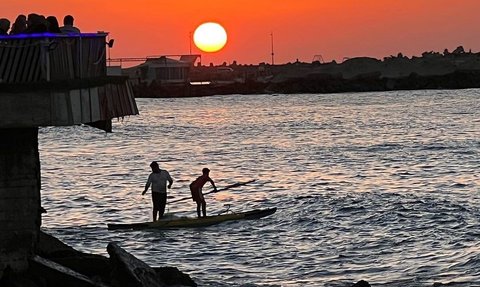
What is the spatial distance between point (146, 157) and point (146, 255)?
3976cm

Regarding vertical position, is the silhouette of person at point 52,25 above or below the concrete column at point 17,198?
above

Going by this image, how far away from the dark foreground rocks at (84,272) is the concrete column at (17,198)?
0.84 feet

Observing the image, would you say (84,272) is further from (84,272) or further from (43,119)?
(43,119)

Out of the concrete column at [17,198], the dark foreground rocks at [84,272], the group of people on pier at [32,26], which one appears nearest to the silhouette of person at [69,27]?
the group of people on pier at [32,26]

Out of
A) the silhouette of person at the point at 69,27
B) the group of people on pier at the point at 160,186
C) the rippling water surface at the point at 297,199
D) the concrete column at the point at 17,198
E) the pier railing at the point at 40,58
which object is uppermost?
the silhouette of person at the point at 69,27

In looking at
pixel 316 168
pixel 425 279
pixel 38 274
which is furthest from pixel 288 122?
pixel 38 274

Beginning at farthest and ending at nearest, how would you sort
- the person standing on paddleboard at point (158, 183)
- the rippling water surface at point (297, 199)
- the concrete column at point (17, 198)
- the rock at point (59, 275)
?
the person standing on paddleboard at point (158, 183), the rippling water surface at point (297, 199), the concrete column at point (17, 198), the rock at point (59, 275)

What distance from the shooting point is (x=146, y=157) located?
65.6m

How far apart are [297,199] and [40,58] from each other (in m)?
24.5

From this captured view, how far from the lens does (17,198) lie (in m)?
16.6

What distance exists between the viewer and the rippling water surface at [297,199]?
2483 centimetres

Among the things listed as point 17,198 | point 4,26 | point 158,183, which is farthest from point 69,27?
point 158,183

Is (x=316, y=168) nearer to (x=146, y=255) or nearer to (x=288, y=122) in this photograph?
(x=146, y=255)

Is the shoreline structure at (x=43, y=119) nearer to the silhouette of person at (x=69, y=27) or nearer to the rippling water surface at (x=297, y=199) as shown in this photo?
the silhouette of person at (x=69, y=27)
